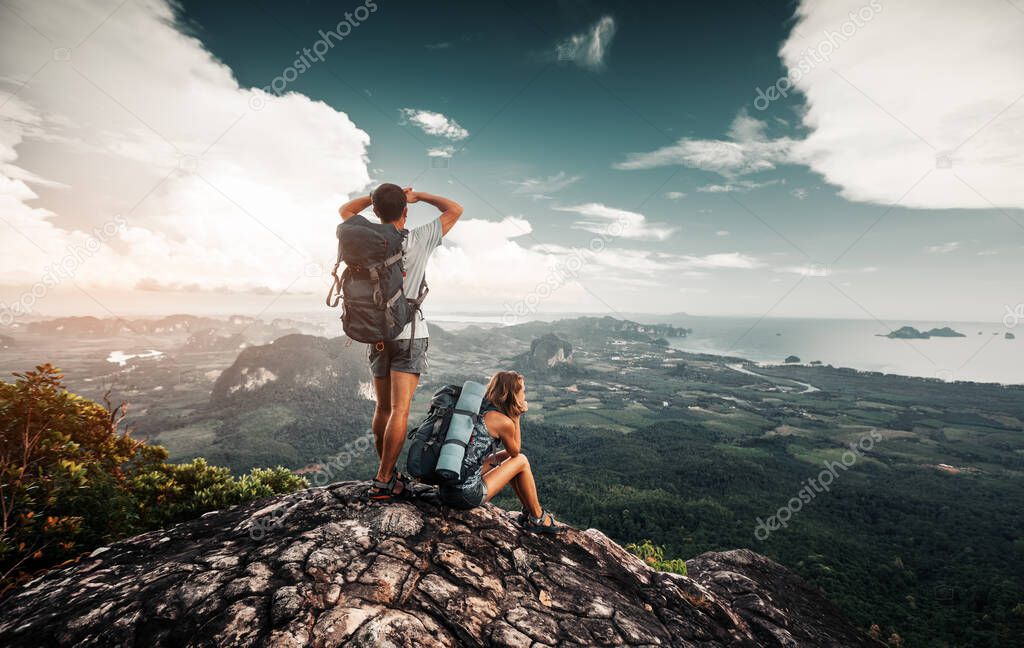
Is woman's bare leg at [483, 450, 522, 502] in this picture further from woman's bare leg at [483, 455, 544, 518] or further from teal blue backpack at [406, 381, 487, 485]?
teal blue backpack at [406, 381, 487, 485]

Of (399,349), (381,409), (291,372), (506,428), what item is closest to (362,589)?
(381,409)

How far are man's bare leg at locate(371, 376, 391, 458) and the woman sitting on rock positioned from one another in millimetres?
1193

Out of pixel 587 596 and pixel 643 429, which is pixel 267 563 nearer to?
A: pixel 587 596

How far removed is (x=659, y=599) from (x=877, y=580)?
81823 mm

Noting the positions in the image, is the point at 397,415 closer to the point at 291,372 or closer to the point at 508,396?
the point at 508,396

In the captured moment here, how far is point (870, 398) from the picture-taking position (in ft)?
566

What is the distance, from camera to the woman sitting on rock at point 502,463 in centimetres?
459

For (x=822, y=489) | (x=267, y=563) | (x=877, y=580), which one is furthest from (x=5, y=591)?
(x=822, y=489)

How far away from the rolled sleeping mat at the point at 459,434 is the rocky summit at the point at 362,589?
98 cm

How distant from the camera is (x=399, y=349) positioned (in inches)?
185

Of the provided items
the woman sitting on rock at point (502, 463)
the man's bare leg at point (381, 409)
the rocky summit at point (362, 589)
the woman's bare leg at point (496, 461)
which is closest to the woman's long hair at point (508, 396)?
the woman sitting on rock at point (502, 463)

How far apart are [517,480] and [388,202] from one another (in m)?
4.18

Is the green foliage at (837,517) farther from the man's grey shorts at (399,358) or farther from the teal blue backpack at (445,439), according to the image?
the man's grey shorts at (399,358)

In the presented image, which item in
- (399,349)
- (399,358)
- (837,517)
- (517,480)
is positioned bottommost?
(837,517)
